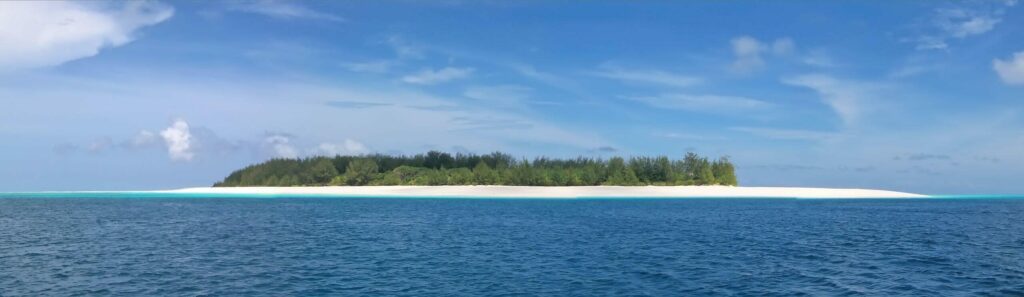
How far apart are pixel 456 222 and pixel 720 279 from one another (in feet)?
84.7

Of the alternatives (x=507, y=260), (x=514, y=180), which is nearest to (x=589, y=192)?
(x=514, y=180)

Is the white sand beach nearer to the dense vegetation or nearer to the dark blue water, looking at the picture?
the dense vegetation

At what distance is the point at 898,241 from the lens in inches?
1280

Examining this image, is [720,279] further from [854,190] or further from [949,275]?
[854,190]

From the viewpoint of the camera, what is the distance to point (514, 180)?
115562 millimetres

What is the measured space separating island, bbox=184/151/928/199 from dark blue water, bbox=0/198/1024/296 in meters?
65.4

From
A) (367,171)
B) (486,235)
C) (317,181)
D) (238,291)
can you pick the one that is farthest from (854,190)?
(238,291)

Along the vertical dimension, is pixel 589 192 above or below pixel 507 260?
above

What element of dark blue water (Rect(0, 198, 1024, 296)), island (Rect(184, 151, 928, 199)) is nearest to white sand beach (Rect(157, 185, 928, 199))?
island (Rect(184, 151, 928, 199))

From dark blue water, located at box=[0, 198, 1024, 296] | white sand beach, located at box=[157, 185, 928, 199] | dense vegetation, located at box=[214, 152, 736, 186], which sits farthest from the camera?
dense vegetation, located at box=[214, 152, 736, 186]

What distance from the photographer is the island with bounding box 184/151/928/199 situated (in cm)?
10788

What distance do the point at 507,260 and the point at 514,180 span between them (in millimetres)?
90887

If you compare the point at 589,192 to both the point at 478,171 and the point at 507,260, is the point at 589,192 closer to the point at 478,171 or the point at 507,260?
the point at 478,171

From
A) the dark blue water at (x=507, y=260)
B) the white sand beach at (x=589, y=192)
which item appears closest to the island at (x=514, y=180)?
the white sand beach at (x=589, y=192)
